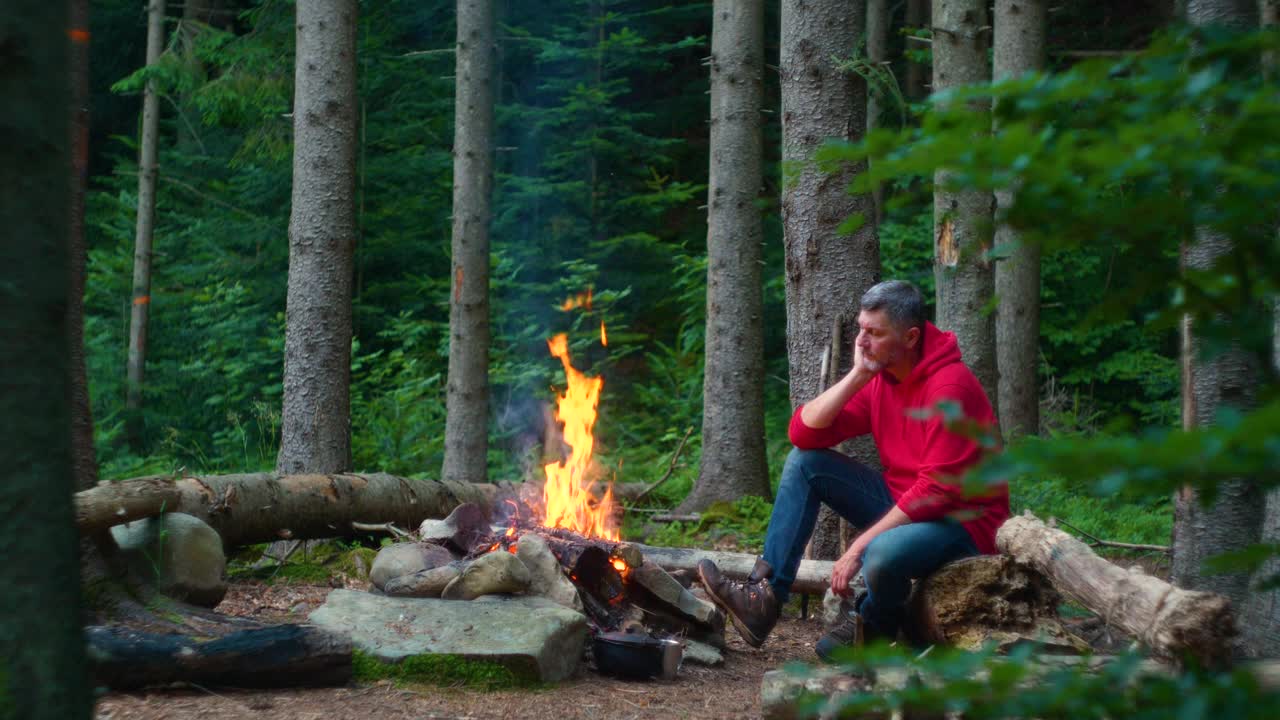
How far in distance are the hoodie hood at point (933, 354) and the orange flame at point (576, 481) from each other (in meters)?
2.94

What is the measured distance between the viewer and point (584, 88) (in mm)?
16469

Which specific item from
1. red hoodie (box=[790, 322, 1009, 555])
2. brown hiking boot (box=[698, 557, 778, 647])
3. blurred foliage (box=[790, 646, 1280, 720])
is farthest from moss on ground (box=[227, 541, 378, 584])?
blurred foliage (box=[790, 646, 1280, 720])

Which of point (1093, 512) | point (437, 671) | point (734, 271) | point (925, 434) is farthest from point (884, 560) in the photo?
point (1093, 512)

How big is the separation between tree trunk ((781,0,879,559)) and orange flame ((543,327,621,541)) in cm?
165

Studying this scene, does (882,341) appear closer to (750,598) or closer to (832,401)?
(832,401)

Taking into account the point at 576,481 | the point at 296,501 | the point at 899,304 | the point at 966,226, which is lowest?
the point at 296,501

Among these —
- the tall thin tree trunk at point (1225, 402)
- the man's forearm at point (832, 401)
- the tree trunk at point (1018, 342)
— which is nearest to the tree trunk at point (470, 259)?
the tree trunk at point (1018, 342)

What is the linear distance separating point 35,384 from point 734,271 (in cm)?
812

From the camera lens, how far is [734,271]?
392 inches

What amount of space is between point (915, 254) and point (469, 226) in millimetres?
6052

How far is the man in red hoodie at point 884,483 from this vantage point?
453cm

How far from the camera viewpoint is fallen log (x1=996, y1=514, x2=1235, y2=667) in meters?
3.28

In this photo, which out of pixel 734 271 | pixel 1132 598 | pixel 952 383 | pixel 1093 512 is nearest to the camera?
pixel 1132 598

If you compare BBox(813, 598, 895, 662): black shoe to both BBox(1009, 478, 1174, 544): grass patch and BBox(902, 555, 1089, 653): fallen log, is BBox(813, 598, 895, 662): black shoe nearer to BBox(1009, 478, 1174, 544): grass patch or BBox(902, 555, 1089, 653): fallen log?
Result: BBox(902, 555, 1089, 653): fallen log
